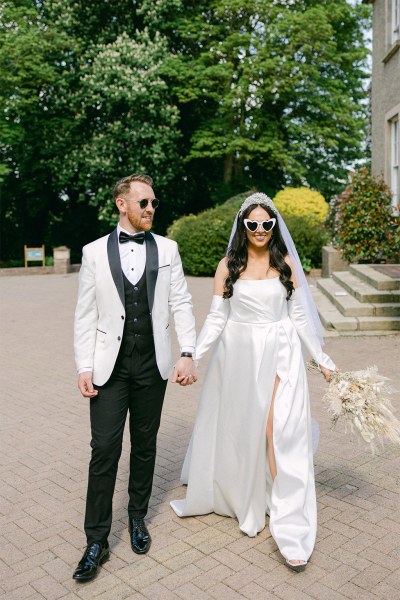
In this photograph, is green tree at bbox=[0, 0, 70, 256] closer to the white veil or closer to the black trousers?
the white veil

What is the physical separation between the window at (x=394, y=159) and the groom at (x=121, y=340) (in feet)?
43.3

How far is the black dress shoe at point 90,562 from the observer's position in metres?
3.29

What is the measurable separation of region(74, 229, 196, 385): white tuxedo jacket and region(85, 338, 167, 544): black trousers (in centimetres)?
8

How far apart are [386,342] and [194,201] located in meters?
21.6

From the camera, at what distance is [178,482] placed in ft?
15.2

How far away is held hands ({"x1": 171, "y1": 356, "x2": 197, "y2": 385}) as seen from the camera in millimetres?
3561

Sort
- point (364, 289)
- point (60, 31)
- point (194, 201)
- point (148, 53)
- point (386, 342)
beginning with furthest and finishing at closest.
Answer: point (194, 201), point (60, 31), point (148, 53), point (364, 289), point (386, 342)

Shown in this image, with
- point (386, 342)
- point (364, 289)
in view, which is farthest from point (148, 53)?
point (386, 342)

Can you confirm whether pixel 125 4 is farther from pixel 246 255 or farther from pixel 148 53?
pixel 246 255

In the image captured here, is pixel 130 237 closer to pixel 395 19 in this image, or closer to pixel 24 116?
pixel 395 19

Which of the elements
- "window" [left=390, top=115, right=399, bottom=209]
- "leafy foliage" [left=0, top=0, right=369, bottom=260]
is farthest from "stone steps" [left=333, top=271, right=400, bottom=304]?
"leafy foliage" [left=0, top=0, right=369, bottom=260]

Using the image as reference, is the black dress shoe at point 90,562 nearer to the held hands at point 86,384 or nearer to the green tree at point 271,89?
the held hands at point 86,384

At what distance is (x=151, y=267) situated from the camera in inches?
139

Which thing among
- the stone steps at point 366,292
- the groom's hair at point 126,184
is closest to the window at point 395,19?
the stone steps at point 366,292
